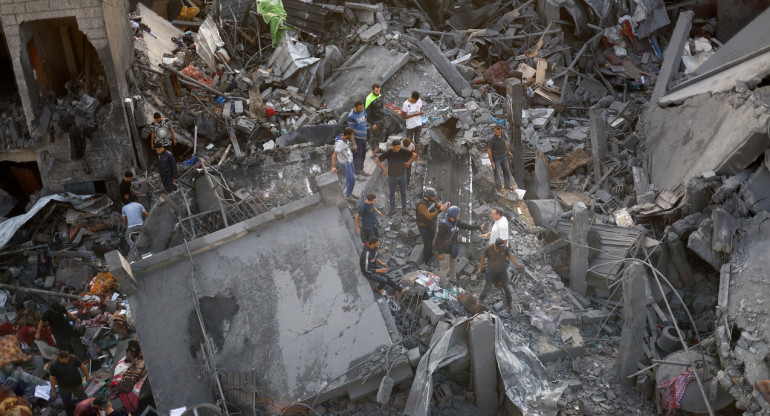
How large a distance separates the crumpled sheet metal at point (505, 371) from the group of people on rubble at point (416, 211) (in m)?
1.22

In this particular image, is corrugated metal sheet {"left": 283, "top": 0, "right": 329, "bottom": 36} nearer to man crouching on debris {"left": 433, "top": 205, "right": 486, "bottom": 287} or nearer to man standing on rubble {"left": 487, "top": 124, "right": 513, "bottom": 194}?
man standing on rubble {"left": 487, "top": 124, "right": 513, "bottom": 194}

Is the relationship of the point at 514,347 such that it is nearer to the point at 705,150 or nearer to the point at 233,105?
the point at 705,150

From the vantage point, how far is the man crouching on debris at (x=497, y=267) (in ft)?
30.8

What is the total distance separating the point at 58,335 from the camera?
10.0 m

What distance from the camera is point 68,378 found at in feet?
28.8

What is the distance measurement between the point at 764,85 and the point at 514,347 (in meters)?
6.69

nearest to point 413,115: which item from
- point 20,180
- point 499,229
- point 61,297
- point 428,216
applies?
point 428,216

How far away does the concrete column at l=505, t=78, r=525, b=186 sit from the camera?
41.2 ft

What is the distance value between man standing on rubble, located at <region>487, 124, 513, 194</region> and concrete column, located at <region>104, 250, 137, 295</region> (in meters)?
6.20

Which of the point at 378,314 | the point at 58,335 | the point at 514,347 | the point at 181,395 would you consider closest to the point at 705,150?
the point at 514,347

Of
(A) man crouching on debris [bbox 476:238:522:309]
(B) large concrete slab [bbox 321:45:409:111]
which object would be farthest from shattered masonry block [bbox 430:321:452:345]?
(B) large concrete slab [bbox 321:45:409:111]

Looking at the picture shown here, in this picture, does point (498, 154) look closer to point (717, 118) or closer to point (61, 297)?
point (717, 118)

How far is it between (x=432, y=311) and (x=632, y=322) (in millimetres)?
2506

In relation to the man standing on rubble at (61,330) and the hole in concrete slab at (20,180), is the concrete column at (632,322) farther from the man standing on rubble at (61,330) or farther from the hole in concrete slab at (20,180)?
the hole in concrete slab at (20,180)
